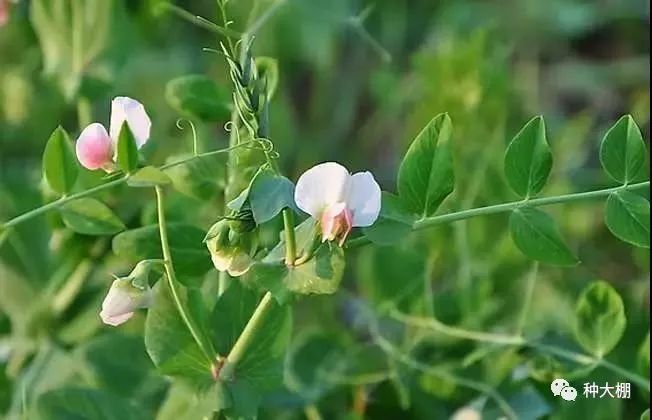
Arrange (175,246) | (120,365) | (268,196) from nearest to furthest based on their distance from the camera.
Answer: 1. (268,196)
2. (175,246)
3. (120,365)

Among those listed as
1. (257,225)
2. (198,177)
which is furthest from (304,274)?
Result: (198,177)

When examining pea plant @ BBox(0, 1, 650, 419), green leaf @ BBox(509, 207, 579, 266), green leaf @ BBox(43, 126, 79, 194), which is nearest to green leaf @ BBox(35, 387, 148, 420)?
pea plant @ BBox(0, 1, 650, 419)

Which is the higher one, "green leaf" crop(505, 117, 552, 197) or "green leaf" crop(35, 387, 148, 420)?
"green leaf" crop(505, 117, 552, 197)

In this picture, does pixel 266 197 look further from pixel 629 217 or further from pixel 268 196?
pixel 629 217

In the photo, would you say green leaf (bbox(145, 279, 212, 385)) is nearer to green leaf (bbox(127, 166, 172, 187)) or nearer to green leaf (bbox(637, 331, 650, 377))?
green leaf (bbox(127, 166, 172, 187))

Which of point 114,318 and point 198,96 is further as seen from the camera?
point 198,96

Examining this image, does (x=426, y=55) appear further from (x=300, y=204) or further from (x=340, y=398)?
(x=300, y=204)

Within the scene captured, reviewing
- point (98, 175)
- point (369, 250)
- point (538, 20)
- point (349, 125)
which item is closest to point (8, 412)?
point (98, 175)

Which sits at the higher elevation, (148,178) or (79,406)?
(148,178)
